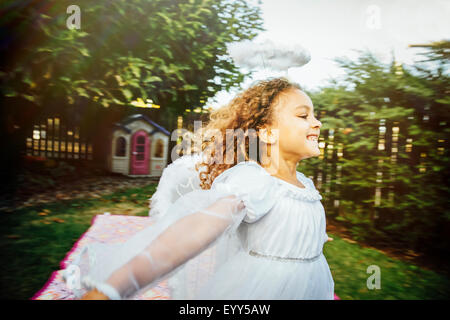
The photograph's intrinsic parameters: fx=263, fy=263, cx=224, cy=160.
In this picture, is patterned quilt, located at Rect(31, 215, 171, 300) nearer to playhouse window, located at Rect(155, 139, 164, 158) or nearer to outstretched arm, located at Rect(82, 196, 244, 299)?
outstretched arm, located at Rect(82, 196, 244, 299)

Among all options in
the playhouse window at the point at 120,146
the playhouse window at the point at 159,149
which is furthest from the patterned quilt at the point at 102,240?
the playhouse window at the point at 159,149

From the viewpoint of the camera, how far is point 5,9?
392cm

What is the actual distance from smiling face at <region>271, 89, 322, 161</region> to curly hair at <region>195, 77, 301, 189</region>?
0.05 meters

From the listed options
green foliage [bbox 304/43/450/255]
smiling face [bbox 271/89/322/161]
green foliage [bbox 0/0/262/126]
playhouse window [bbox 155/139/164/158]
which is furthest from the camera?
playhouse window [bbox 155/139/164/158]

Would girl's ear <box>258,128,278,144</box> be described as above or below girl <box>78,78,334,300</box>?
above

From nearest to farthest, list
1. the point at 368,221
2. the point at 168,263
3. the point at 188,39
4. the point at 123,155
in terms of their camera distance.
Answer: the point at 168,263 < the point at 368,221 < the point at 188,39 < the point at 123,155

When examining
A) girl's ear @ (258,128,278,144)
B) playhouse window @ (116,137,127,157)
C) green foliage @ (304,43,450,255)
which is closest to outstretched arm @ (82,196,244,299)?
girl's ear @ (258,128,278,144)

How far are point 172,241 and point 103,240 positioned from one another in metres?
3.72

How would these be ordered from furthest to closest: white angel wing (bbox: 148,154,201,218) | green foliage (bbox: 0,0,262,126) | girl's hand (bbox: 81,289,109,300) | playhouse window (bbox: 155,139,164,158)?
1. playhouse window (bbox: 155,139,164,158)
2. green foliage (bbox: 0,0,262,126)
3. white angel wing (bbox: 148,154,201,218)
4. girl's hand (bbox: 81,289,109,300)

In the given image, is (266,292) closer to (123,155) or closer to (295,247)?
(295,247)

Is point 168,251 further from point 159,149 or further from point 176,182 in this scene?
point 159,149

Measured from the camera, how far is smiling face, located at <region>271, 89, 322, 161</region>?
1.02m

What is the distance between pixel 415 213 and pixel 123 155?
7.42 m

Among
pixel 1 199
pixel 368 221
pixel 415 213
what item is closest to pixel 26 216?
pixel 1 199
